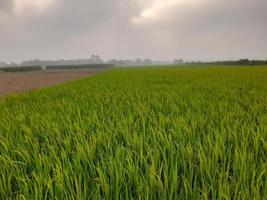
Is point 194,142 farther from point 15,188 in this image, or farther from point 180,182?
point 15,188

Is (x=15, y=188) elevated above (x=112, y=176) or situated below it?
below

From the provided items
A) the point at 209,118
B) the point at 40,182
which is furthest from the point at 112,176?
the point at 209,118

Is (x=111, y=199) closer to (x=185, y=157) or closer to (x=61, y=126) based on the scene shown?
(x=185, y=157)

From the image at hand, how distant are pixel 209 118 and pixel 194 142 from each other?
2.67 feet

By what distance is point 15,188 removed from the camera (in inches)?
44.3

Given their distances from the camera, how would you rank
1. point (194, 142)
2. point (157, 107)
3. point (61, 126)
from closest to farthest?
point (194, 142), point (61, 126), point (157, 107)

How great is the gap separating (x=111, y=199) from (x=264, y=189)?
0.70 meters

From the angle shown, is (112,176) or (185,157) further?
(185,157)

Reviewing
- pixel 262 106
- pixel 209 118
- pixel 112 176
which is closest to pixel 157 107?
pixel 209 118

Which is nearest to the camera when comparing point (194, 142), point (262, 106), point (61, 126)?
point (194, 142)

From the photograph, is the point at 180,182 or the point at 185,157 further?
the point at 185,157

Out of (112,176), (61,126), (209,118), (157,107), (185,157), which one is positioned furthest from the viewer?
(157,107)

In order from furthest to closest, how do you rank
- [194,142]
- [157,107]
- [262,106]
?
[157,107], [262,106], [194,142]

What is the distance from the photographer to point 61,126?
2037mm
